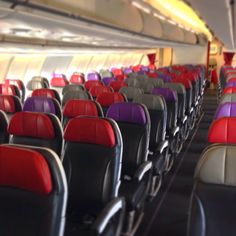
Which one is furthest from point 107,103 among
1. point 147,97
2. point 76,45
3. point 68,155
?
point 76,45

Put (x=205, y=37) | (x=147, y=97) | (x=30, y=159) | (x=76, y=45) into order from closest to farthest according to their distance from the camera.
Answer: (x=30, y=159), (x=147, y=97), (x=76, y=45), (x=205, y=37)

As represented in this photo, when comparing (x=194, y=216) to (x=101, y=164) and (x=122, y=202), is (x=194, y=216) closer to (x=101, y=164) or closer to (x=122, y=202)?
(x=122, y=202)

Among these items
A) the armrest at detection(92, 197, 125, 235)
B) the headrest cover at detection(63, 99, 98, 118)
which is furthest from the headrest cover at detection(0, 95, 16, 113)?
the armrest at detection(92, 197, 125, 235)

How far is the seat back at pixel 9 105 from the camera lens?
5.56 meters

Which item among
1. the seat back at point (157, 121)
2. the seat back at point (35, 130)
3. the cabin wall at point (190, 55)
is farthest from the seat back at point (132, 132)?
the cabin wall at point (190, 55)

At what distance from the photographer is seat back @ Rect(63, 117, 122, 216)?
317 cm

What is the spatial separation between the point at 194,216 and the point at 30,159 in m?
0.96

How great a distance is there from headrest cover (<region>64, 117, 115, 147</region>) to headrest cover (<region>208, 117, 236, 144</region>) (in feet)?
3.01

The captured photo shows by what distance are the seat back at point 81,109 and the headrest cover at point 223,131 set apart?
64.3 inches

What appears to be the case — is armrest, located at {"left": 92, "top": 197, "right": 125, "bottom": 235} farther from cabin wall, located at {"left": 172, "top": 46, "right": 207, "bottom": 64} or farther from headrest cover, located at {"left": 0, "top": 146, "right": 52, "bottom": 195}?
cabin wall, located at {"left": 172, "top": 46, "right": 207, "bottom": 64}

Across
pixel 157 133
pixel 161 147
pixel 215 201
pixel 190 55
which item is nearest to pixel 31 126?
pixel 161 147

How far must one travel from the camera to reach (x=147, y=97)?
5449mm

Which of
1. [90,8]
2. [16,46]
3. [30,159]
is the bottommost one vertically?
[30,159]

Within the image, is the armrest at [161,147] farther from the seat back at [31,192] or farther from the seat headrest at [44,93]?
the seat back at [31,192]
